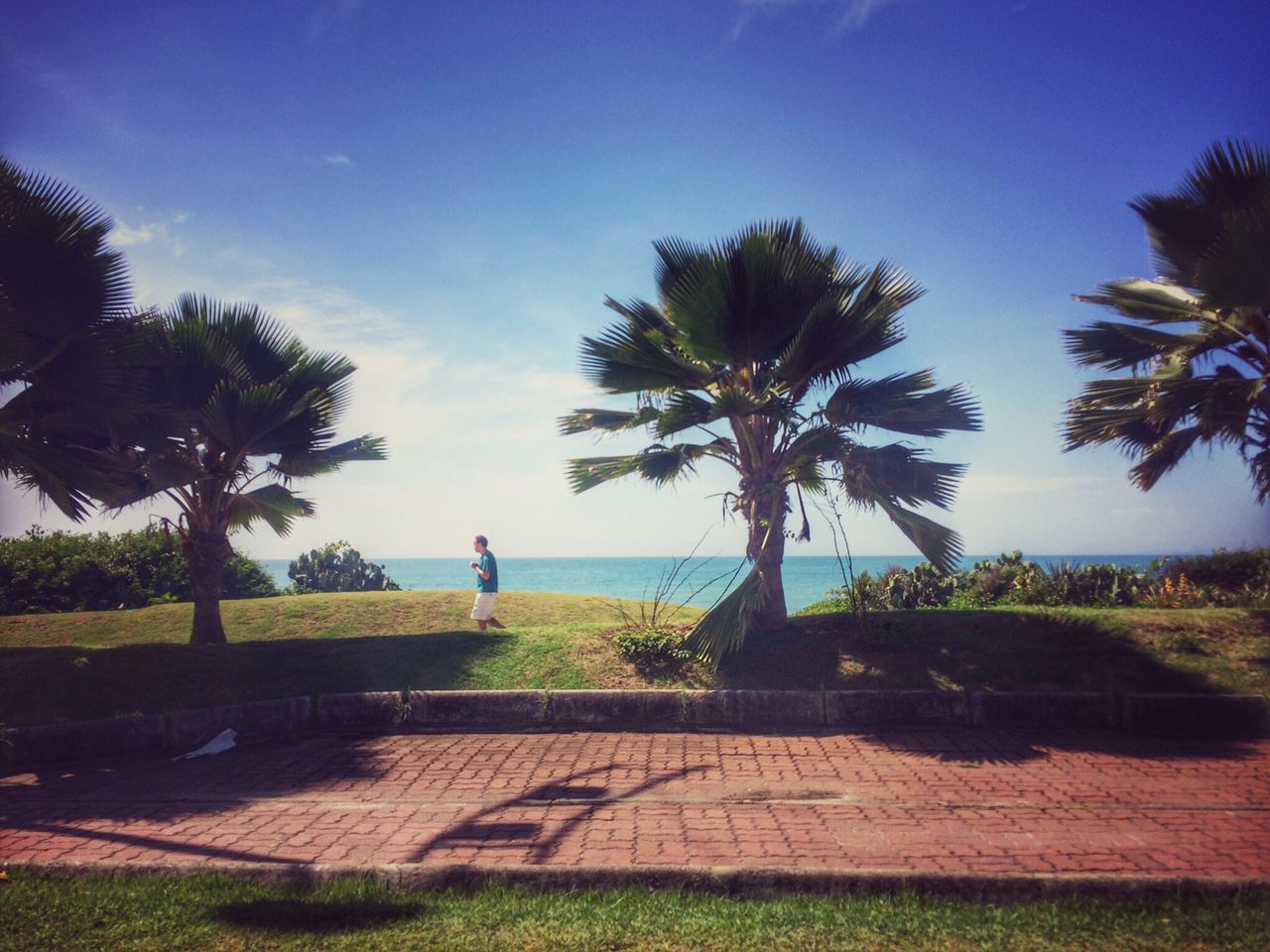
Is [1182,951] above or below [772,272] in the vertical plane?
below

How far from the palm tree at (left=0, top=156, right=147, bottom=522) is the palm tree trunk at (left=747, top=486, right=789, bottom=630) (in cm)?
789

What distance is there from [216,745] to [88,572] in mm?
10386

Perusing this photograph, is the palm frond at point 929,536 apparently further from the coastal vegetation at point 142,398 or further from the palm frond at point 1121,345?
the coastal vegetation at point 142,398

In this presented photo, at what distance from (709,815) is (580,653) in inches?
165

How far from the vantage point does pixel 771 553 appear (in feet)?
32.4

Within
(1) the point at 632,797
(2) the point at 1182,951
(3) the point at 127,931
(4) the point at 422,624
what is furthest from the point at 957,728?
(4) the point at 422,624

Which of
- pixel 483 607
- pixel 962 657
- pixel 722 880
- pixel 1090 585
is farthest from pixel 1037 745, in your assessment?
pixel 483 607

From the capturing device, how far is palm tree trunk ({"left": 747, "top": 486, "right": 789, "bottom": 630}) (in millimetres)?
9750

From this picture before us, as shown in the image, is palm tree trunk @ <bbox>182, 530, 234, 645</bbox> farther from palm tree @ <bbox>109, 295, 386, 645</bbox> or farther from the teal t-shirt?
the teal t-shirt

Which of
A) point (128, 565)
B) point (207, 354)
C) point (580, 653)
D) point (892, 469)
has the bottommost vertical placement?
point (580, 653)

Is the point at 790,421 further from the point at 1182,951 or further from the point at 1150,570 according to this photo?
the point at 1150,570

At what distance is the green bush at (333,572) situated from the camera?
66.2 ft

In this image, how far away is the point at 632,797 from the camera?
5.65m

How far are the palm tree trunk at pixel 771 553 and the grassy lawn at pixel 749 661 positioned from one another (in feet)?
1.15
